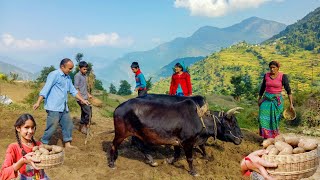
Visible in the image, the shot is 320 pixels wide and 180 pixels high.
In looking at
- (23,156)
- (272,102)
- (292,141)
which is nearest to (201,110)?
(272,102)

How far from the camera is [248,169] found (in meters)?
3.32

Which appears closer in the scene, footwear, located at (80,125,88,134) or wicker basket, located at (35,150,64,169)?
wicker basket, located at (35,150,64,169)

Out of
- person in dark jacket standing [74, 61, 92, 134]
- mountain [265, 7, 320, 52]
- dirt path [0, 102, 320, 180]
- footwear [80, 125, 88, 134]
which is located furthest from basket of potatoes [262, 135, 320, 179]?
mountain [265, 7, 320, 52]

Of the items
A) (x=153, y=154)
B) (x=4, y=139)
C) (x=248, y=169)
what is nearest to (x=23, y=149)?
(x=248, y=169)

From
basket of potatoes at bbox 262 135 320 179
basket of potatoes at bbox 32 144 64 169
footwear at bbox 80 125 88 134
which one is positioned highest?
basket of potatoes at bbox 32 144 64 169

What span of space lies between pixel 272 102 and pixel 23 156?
6.23 m

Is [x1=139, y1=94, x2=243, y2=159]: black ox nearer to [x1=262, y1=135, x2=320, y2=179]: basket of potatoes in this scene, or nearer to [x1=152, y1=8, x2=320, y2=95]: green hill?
[x1=262, y1=135, x2=320, y2=179]: basket of potatoes

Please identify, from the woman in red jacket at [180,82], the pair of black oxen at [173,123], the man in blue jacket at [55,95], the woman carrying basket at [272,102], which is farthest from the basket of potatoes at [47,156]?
the woman carrying basket at [272,102]

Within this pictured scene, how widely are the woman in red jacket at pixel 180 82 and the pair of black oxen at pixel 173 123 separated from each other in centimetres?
123

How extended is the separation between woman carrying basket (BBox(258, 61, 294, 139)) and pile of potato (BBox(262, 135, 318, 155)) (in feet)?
15.4

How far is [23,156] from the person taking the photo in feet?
11.6

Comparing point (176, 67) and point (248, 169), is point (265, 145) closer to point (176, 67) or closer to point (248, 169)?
point (248, 169)

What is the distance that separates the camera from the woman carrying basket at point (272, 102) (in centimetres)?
802

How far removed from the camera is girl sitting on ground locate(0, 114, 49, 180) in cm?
339
